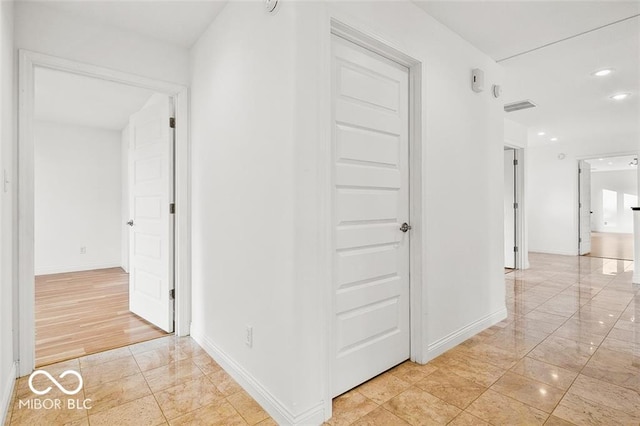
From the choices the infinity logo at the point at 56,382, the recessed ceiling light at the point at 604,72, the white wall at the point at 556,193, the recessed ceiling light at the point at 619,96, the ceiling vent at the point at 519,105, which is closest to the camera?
the infinity logo at the point at 56,382

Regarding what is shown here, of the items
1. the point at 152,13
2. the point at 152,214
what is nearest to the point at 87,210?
the point at 152,214

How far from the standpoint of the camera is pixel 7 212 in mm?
1912

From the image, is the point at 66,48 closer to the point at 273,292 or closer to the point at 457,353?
the point at 273,292

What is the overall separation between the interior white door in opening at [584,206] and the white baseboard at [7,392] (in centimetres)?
886

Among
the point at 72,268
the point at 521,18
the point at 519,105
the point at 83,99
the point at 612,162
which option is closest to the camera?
Result: the point at 521,18

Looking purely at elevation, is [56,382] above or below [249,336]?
below

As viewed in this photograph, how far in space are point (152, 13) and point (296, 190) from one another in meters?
1.84

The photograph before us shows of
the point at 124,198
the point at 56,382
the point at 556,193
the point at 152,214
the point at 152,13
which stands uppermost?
the point at 152,13

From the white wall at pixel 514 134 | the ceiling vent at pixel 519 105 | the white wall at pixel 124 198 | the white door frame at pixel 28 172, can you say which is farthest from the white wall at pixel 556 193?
the white wall at pixel 124 198

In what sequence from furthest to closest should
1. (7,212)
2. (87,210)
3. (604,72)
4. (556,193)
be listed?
1. (556,193)
2. (87,210)
3. (604,72)
4. (7,212)

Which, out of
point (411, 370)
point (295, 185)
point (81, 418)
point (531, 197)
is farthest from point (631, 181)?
point (81, 418)

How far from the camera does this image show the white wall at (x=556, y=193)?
6957mm

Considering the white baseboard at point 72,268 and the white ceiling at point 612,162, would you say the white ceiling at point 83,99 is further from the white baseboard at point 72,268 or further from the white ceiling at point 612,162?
the white ceiling at point 612,162

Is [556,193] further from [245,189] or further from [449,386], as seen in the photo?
[245,189]
